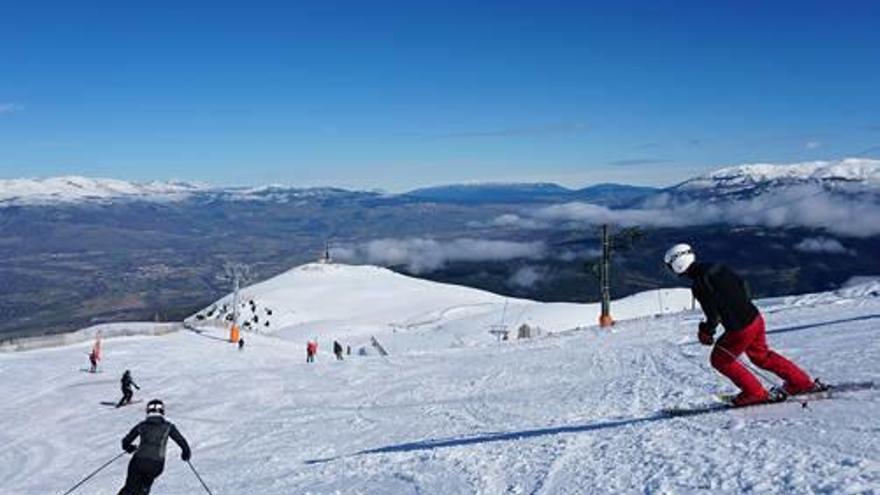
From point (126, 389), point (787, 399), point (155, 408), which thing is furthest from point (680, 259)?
point (126, 389)

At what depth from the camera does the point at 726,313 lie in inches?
380

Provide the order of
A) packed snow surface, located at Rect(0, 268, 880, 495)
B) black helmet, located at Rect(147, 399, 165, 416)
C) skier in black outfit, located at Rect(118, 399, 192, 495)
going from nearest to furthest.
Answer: packed snow surface, located at Rect(0, 268, 880, 495) < skier in black outfit, located at Rect(118, 399, 192, 495) < black helmet, located at Rect(147, 399, 165, 416)

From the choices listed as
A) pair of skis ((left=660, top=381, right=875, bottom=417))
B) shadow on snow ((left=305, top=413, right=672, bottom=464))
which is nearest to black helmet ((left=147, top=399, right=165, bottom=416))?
shadow on snow ((left=305, top=413, right=672, bottom=464))

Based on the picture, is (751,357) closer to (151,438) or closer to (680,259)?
(680,259)

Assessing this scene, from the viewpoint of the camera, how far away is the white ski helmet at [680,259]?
9.55 m

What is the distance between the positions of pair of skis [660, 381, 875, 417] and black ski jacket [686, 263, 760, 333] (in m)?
1.38

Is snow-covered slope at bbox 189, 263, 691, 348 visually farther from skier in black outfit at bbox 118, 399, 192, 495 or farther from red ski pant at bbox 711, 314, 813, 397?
skier in black outfit at bbox 118, 399, 192, 495

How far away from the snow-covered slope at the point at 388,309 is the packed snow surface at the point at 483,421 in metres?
32.2

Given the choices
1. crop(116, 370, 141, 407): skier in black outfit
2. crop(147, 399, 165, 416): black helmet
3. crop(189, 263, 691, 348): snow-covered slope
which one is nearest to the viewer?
crop(147, 399, 165, 416): black helmet

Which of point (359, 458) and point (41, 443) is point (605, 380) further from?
point (41, 443)

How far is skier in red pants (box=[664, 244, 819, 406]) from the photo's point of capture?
9.59m

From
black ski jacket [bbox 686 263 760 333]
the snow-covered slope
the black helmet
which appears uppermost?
black ski jacket [bbox 686 263 760 333]

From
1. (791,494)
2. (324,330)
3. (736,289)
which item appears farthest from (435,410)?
(324,330)

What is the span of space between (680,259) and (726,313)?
0.84 meters
